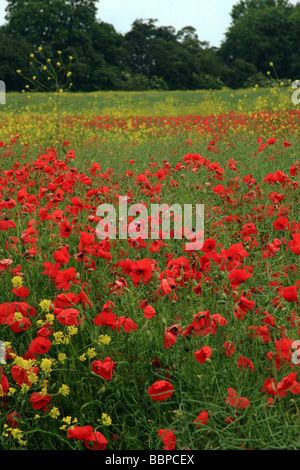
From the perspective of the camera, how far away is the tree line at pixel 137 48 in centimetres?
3725

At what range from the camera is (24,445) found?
1.48m

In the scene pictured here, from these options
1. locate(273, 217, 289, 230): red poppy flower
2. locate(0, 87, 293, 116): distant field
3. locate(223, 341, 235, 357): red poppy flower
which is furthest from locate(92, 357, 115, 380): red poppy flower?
locate(0, 87, 293, 116): distant field

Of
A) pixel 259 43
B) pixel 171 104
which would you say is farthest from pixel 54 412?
pixel 259 43

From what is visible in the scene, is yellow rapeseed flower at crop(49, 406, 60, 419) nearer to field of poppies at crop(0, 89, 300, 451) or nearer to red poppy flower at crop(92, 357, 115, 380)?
field of poppies at crop(0, 89, 300, 451)

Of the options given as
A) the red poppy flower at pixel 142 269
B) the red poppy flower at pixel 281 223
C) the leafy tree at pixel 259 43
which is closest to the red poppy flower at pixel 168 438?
the red poppy flower at pixel 142 269

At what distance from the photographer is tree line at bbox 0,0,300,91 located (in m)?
37.2

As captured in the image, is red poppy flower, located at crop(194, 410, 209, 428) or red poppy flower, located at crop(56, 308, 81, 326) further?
red poppy flower, located at crop(56, 308, 81, 326)

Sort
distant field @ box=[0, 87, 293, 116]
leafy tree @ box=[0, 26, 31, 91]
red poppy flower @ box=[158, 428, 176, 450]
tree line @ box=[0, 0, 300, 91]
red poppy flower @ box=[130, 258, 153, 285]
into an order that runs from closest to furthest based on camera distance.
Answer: red poppy flower @ box=[158, 428, 176, 450]
red poppy flower @ box=[130, 258, 153, 285]
distant field @ box=[0, 87, 293, 116]
leafy tree @ box=[0, 26, 31, 91]
tree line @ box=[0, 0, 300, 91]

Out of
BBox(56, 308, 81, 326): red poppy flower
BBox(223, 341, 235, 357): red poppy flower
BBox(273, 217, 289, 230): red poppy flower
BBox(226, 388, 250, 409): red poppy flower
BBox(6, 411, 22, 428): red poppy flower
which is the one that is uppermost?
BBox(273, 217, 289, 230): red poppy flower

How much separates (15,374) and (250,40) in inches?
2144

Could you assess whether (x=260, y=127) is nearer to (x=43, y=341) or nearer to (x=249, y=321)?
(x=249, y=321)

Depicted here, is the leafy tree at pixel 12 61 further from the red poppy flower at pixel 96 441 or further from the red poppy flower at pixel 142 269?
the red poppy flower at pixel 96 441

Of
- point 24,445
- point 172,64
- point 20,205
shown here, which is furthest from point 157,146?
point 172,64

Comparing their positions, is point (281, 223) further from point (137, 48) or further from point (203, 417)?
point (137, 48)
